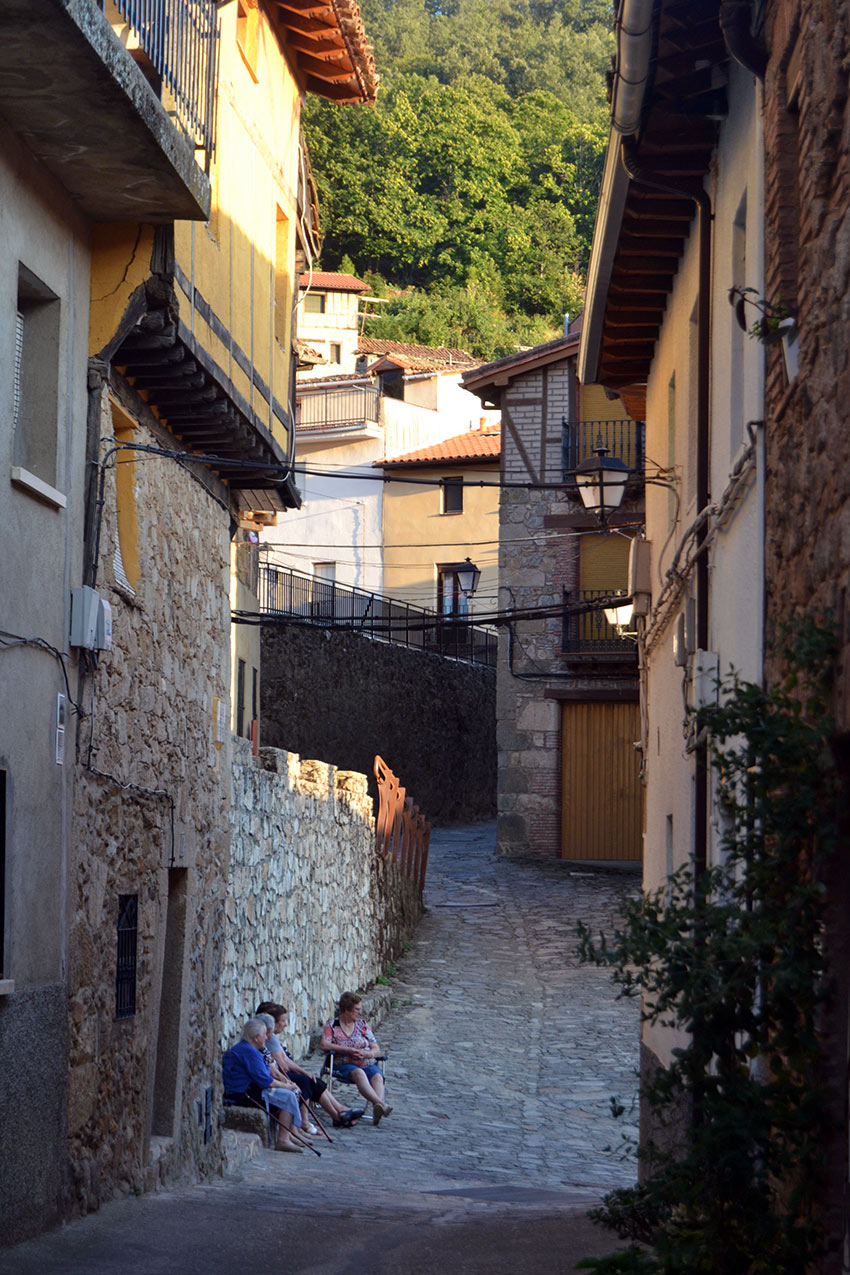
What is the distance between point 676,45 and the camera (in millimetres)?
7539

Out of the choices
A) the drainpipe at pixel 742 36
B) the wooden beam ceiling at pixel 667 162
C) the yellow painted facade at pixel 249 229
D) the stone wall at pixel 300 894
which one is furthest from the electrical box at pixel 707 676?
the stone wall at pixel 300 894

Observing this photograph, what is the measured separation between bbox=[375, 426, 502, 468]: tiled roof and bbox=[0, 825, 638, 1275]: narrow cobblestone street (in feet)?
47.9

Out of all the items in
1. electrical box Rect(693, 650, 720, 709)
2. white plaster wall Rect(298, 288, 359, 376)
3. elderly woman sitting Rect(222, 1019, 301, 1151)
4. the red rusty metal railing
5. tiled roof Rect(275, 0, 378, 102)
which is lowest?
elderly woman sitting Rect(222, 1019, 301, 1151)

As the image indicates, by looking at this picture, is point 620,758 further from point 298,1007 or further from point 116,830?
point 116,830

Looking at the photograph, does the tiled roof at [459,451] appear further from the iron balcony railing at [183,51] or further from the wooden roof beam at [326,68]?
the iron balcony railing at [183,51]

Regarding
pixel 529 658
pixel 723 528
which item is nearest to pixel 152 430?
pixel 723 528

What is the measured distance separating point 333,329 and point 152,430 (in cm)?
4631

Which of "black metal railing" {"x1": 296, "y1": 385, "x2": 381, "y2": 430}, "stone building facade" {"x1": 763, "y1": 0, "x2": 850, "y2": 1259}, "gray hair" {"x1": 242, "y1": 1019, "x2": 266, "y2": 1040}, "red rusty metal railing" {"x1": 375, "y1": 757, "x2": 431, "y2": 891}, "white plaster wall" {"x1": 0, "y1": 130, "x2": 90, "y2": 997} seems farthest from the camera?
"black metal railing" {"x1": 296, "y1": 385, "x2": 381, "y2": 430}

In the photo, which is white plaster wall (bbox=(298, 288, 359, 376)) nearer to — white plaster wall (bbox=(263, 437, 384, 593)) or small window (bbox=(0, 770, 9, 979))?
white plaster wall (bbox=(263, 437, 384, 593))

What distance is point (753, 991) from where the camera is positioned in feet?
16.0

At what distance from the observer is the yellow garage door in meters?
28.6

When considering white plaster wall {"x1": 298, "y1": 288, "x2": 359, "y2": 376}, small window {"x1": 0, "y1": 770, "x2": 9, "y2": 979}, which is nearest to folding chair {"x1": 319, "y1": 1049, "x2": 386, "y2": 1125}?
small window {"x1": 0, "y1": 770, "x2": 9, "y2": 979}

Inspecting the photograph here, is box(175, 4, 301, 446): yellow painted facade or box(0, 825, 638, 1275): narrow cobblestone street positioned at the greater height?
box(175, 4, 301, 446): yellow painted facade

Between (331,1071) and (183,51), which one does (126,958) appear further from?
(183,51)
